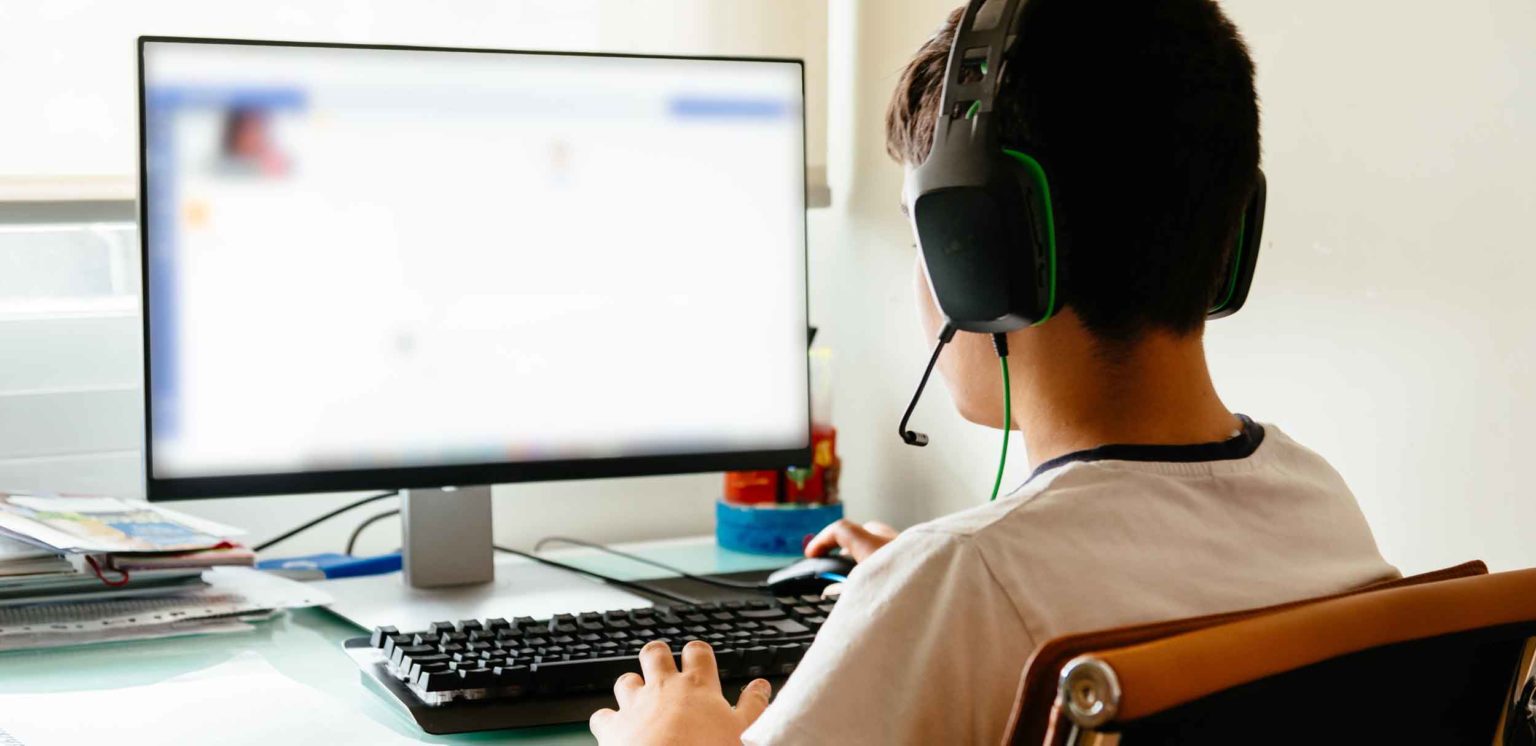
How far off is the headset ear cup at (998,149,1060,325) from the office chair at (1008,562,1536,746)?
20 cm

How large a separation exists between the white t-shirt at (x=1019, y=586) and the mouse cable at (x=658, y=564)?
2.23 ft

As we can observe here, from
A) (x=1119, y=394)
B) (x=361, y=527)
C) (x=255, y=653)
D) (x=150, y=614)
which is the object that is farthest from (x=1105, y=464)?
(x=361, y=527)

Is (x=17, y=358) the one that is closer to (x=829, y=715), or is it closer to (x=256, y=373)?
(x=256, y=373)

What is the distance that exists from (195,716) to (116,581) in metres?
0.30

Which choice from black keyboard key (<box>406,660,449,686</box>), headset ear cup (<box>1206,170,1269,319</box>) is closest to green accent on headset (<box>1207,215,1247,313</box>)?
headset ear cup (<box>1206,170,1269,319</box>)

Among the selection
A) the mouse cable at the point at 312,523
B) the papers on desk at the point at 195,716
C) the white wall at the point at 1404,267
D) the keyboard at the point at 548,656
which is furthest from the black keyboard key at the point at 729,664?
the mouse cable at the point at 312,523

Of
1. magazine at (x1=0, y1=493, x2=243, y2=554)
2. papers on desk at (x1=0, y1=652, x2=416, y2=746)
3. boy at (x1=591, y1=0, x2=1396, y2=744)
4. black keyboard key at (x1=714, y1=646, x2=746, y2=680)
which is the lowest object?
papers on desk at (x1=0, y1=652, x2=416, y2=746)

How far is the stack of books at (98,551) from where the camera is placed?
4.07 ft

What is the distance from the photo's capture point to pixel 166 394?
1.28 meters

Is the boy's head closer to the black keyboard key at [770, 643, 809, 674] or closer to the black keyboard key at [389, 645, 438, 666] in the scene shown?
the black keyboard key at [770, 643, 809, 674]

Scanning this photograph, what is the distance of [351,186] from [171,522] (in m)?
0.34

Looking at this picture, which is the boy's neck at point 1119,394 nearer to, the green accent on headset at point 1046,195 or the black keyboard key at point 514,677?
the green accent on headset at point 1046,195

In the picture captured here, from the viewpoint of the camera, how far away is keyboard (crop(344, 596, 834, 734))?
102 centimetres

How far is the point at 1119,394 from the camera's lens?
84 cm
